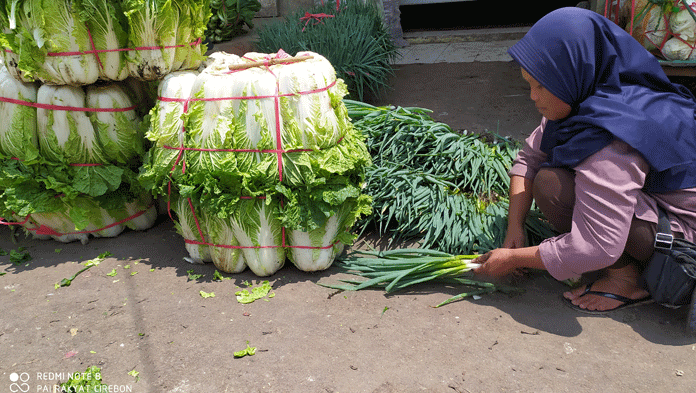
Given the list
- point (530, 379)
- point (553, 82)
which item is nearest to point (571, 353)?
point (530, 379)

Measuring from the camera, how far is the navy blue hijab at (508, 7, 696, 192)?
1.93m

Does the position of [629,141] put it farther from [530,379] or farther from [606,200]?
[530,379]

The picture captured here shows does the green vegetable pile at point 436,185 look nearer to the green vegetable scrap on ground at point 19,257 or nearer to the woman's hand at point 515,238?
the woman's hand at point 515,238

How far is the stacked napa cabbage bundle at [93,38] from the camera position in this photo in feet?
8.06

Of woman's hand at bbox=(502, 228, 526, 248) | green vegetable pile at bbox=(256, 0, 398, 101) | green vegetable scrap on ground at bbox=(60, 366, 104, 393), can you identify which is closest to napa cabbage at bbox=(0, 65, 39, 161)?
green vegetable scrap on ground at bbox=(60, 366, 104, 393)

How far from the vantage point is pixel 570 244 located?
2.01 metres

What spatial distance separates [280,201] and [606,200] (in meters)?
1.43

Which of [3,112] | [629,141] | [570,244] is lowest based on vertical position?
[570,244]

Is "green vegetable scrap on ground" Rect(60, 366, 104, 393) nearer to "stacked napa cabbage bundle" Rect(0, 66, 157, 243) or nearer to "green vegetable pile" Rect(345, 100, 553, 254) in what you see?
"stacked napa cabbage bundle" Rect(0, 66, 157, 243)

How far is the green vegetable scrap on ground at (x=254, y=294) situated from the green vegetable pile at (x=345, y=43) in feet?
7.62

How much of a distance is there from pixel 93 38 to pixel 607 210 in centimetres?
251

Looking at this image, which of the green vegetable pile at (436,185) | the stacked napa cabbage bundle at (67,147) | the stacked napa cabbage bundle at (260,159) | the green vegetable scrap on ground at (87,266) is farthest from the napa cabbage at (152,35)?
the green vegetable pile at (436,185)

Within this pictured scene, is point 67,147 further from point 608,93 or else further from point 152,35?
point 608,93

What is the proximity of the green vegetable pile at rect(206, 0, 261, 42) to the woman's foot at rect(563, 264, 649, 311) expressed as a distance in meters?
4.34
